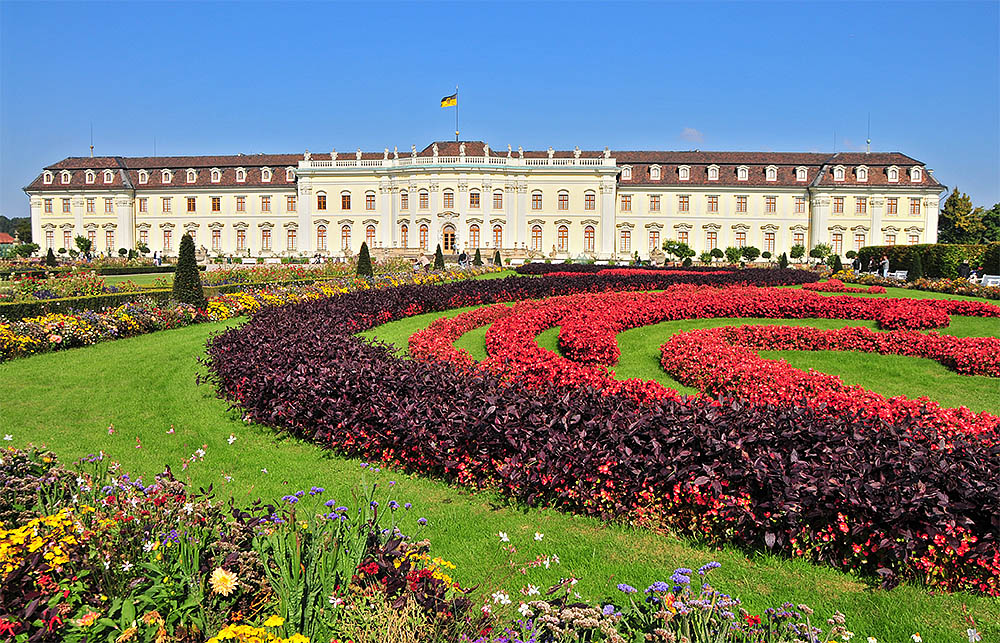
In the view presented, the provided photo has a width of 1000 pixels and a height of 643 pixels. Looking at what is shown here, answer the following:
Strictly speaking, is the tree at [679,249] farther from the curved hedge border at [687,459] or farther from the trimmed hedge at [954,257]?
the curved hedge border at [687,459]

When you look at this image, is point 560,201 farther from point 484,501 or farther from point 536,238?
point 484,501

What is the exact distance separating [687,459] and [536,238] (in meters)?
45.6

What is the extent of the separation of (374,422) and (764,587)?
10.1 ft

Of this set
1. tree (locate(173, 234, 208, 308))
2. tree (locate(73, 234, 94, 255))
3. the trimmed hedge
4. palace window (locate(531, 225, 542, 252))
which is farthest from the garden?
tree (locate(73, 234, 94, 255))

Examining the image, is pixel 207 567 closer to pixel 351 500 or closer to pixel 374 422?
pixel 351 500

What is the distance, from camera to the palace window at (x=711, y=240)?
4922cm

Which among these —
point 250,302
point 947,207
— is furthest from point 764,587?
point 947,207

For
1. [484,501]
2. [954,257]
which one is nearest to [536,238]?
[954,257]

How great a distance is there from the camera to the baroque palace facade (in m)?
47.1

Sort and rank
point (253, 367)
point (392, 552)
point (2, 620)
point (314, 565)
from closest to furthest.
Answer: point (2, 620) → point (314, 565) → point (392, 552) → point (253, 367)

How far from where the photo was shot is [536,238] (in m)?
48.9

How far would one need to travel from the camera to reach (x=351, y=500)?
14.4ft

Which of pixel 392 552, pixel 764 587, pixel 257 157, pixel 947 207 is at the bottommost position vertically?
pixel 764 587

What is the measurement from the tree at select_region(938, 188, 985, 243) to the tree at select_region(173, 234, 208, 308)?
5765cm
